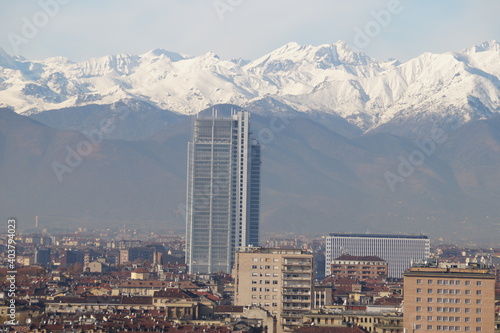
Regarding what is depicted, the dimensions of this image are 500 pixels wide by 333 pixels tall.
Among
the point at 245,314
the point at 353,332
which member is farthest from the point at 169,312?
the point at 353,332

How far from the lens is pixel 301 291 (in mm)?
117375

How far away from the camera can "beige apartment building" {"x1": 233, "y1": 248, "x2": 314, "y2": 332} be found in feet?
383

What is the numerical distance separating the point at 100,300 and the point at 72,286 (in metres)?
28.0

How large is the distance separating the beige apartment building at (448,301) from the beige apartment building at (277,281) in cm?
2462

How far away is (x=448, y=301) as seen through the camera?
88.9 m

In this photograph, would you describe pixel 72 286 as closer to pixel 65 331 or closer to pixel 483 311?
pixel 65 331

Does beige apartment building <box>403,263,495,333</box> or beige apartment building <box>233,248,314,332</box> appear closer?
beige apartment building <box>403,263,495,333</box>

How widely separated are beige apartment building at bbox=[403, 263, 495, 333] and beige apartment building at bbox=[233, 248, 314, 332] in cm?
2462

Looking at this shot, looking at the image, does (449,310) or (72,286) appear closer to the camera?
(449,310)

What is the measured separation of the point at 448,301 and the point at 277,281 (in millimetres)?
32403

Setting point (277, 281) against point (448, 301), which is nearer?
point (448, 301)

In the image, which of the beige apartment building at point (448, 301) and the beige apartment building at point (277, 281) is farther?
the beige apartment building at point (277, 281)

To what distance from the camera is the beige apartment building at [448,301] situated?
289ft

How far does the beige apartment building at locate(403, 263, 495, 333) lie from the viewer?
88.1 meters
